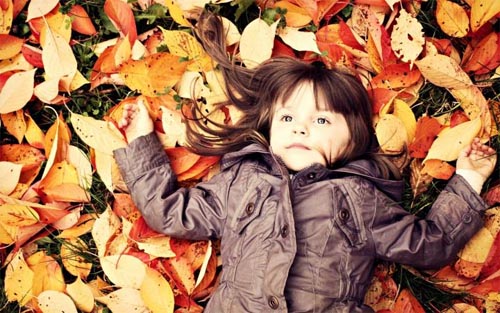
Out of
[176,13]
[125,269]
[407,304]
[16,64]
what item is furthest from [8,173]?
[407,304]

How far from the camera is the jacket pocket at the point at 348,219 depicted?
2.29m

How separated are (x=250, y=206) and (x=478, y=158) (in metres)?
0.76

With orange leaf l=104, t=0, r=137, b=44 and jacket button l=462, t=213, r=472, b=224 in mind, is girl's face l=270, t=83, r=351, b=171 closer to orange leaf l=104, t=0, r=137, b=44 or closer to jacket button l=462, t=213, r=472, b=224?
jacket button l=462, t=213, r=472, b=224

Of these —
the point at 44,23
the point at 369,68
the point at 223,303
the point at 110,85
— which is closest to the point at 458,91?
the point at 369,68

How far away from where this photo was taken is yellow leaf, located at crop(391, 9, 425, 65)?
8.23ft

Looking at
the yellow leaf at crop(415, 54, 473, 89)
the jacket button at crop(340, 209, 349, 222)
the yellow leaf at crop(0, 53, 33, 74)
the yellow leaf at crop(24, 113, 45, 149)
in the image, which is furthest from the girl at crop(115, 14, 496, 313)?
the yellow leaf at crop(0, 53, 33, 74)

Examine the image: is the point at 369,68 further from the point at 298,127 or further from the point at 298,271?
the point at 298,271

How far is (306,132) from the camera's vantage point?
92.4 inches

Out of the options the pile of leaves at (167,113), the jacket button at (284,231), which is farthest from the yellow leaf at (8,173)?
the jacket button at (284,231)

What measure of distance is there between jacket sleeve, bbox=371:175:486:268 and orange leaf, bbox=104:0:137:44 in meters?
1.02

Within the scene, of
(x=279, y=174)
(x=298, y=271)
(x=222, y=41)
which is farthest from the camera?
(x=222, y=41)

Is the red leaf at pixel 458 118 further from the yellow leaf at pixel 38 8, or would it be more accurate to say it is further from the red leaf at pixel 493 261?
the yellow leaf at pixel 38 8

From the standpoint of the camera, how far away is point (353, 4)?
2.62 meters

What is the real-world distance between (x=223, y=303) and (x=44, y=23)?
1169 millimetres
